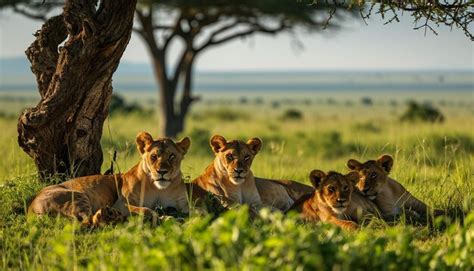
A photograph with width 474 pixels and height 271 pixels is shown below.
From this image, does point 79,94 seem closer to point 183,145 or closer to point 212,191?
point 183,145

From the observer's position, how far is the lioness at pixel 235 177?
775 centimetres

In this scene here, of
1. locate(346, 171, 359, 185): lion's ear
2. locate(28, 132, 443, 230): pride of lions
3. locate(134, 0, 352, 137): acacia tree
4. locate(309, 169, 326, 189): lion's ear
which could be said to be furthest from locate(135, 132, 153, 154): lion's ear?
locate(134, 0, 352, 137): acacia tree

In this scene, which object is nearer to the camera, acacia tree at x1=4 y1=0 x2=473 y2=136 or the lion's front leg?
the lion's front leg


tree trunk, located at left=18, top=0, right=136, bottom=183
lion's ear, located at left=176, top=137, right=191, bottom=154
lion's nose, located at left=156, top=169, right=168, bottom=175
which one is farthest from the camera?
tree trunk, located at left=18, top=0, right=136, bottom=183

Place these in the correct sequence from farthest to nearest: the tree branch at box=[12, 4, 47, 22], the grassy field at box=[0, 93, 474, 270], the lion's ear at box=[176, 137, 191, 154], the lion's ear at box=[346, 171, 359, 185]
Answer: the tree branch at box=[12, 4, 47, 22], the lion's ear at box=[176, 137, 191, 154], the lion's ear at box=[346, 171, 359, 185], the grassy field at box=[0, 93, 474, 270]

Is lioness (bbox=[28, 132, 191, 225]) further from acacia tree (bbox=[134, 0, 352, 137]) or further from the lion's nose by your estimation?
acacia tree (bbox=[134, 0, 352, 137])

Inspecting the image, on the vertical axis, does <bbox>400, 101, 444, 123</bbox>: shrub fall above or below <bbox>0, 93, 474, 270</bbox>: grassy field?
below

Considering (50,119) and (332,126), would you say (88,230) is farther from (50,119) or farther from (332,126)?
(332,126)

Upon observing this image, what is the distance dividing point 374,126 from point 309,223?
1867cm

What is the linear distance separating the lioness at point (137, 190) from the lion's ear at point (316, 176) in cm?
102

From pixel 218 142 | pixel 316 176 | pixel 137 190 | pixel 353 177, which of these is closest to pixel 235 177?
pixel 218 142

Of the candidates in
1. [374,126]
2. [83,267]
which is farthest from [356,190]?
[374,126]

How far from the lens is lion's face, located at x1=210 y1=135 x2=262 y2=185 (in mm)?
7723

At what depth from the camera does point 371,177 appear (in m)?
7.96
